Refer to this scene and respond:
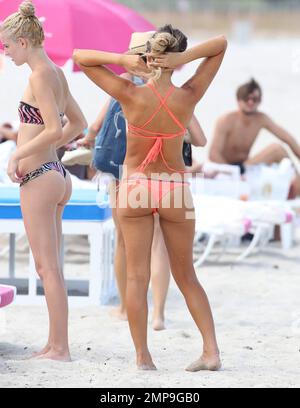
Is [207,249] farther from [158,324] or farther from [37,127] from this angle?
[37,127]

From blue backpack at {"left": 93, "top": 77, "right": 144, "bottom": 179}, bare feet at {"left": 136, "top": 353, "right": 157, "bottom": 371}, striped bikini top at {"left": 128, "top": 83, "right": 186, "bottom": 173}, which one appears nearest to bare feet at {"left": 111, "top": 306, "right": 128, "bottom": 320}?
blue backpack at {"left": 93, "top": 77, "right": 144, "bottom": 179}

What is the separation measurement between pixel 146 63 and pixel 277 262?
12.1 ft

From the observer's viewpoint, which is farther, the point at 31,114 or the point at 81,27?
the point at 81,27

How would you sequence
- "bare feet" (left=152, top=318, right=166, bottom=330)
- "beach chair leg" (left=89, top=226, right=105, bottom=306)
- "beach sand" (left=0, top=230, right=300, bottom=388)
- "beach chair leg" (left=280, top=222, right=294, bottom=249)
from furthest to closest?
"beach chair leg" (left=280, top=222, right=294, bottom=249), "beach chair leg" (left=89, top=226, right=105, bottom=306), "bare feet" (left=152, top=318, right=166, bottom=330), "beach sand" (left=0, top=230, right=300, bottom=388)

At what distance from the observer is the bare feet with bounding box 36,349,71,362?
477cm

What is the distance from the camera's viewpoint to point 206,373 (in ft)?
15.1

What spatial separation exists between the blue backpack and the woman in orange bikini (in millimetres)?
985

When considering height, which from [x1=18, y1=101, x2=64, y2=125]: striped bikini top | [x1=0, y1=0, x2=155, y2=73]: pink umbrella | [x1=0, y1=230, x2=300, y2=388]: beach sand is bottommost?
[x1=0, y1=230, x2=300, y2=388]: beach sand

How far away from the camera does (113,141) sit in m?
5.52

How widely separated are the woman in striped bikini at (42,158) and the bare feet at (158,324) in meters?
0.90

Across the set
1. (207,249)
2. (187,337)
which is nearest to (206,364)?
(187,337)

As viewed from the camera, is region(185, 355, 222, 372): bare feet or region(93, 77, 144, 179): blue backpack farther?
region(93, 77, 144, 179): blue backpack

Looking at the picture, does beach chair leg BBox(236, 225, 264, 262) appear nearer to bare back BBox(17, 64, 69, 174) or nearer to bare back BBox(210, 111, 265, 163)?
bare back BBox(210, 111, 265, 163)

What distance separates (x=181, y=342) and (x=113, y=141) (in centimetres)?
106
